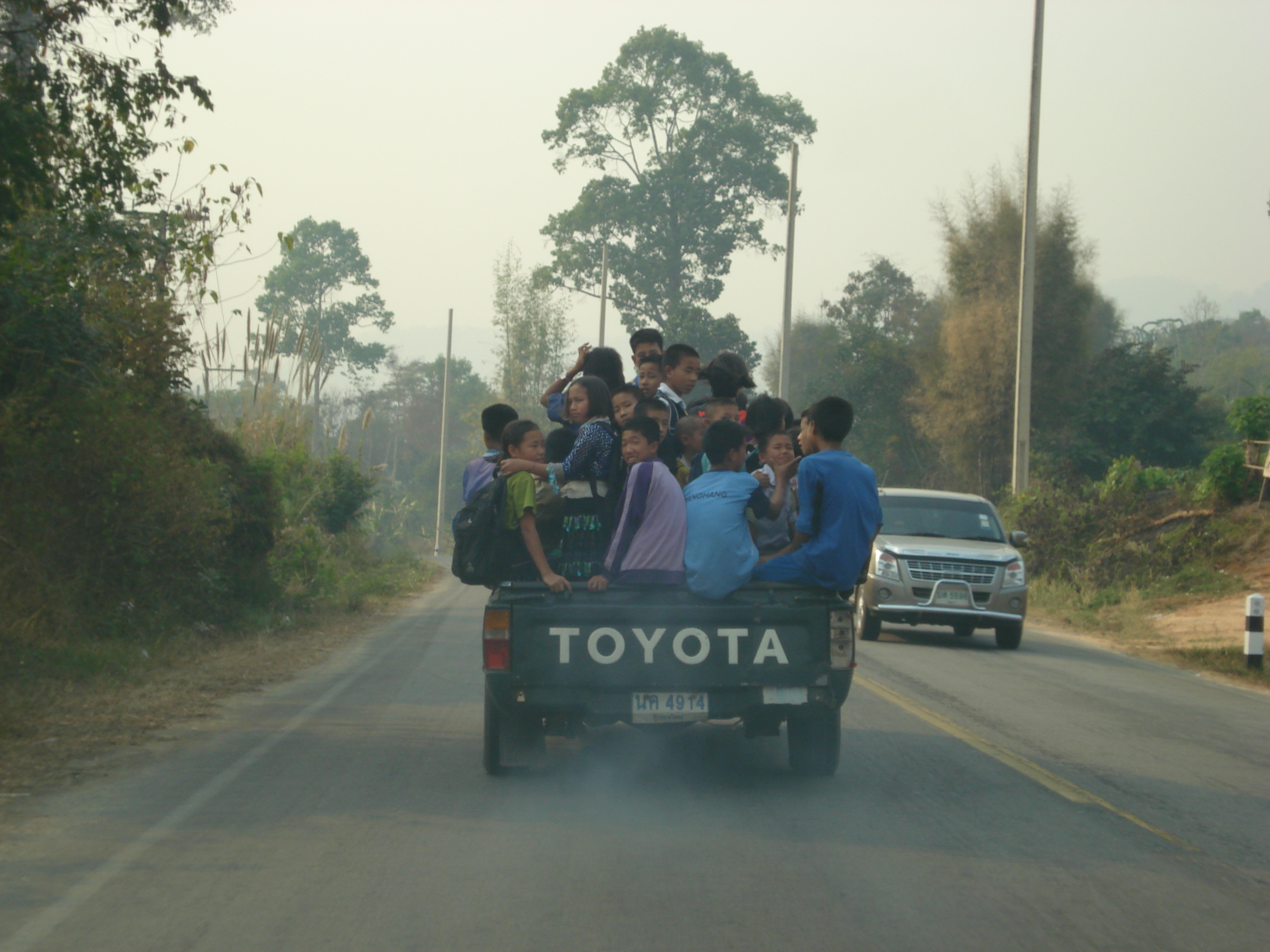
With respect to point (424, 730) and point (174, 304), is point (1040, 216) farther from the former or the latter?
point (424, 730)

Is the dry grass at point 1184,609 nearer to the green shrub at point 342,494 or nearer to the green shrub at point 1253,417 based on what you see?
the green shrub at point 1253,417

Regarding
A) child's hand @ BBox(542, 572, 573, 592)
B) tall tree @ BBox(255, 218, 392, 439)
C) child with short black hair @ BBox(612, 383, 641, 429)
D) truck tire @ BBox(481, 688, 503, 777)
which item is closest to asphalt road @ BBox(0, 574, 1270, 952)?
truck tire @ BBox(481, 688, 503, 777)

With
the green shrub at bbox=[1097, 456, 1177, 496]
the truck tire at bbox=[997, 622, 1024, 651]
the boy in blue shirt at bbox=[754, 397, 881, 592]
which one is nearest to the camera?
the boy in blue shirt at bbox=[754, 397, 881, 592]

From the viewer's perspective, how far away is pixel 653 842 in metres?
5.76

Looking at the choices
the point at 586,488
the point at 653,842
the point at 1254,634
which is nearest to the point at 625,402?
the point at 586,488

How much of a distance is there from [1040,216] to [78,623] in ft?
97.4

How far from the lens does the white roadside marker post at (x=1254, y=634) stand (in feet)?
43.9

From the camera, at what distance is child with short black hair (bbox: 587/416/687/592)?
677 cm

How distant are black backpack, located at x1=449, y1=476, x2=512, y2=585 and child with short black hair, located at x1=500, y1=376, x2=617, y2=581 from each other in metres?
0.24

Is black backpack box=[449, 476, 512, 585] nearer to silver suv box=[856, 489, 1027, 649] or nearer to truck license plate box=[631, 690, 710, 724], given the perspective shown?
truck license plate box=[631, 690, 710, 724]

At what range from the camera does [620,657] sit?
260 inches

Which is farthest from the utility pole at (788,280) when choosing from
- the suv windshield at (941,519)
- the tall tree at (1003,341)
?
the suv windshield at (941,519)

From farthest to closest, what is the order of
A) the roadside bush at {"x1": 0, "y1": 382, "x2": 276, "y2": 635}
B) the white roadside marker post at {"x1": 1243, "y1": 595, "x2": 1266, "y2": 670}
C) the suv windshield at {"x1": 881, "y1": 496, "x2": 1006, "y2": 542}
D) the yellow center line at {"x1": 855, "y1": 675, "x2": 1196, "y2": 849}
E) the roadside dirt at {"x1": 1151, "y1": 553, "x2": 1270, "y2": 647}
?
the roadside dirt at {"x1": 1151, "y1": 553, "x2": 1270, "y2": 647} < the suv windshield at {"x1": 881, "y1": 496, "x2": 1006, "y2": 542} < the white roadside marker post at {"x1": 1243, "y1": 595, "x2": 1266, "y2": 670} < the roadside bush at {"x1": 0, "y1": 382, "x2": 276, "y2": 635} < the yellow center line at {"x1": 855, "y1": 675, "x2": 1196, "y2": 849}

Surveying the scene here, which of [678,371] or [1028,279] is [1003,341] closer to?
[1028,279]
